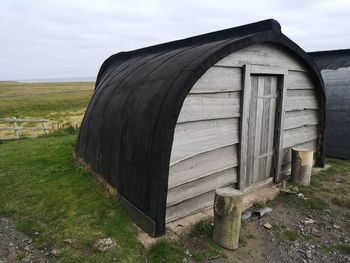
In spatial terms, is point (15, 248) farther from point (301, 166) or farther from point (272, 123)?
point (301, 166)

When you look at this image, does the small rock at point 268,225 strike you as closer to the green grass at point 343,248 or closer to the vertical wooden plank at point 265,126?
the green grass at point 343,248

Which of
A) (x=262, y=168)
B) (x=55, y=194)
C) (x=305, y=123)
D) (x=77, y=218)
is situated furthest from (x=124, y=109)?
(x=305, y=123)

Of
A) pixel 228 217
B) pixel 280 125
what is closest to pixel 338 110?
pixel 280 125

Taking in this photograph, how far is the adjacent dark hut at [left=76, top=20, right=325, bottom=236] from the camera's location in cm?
411

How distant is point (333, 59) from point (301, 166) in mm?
5755

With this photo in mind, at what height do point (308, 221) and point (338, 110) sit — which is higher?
point (338, 110)

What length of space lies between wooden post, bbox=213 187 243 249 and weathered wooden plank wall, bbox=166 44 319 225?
2.44ft

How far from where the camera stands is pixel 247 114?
5281 mm

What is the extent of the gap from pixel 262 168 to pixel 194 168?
209 centimetres

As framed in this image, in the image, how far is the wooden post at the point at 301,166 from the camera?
246 inches

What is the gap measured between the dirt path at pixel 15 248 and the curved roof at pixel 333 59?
32.3 ft

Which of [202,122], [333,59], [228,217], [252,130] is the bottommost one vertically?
[228,217]

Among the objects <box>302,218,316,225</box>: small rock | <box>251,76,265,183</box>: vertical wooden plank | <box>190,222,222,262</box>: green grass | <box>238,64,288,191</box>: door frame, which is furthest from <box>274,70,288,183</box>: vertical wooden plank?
<box>190,222,222,262</box>: green grass

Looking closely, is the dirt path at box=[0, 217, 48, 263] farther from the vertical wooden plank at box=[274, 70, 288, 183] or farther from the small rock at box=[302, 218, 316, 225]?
the vertical wooden plank at box=[274, 70, 288, 183]
